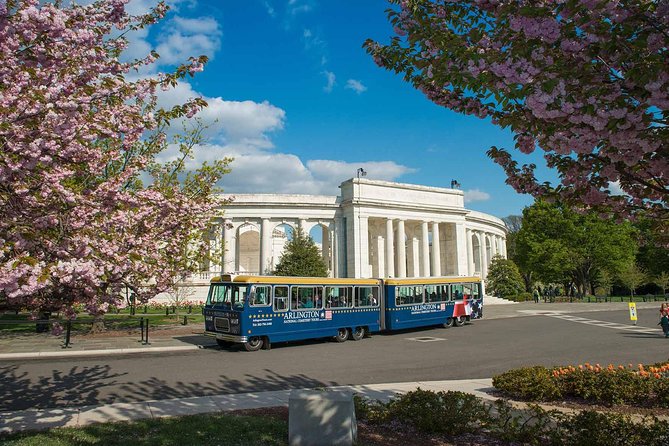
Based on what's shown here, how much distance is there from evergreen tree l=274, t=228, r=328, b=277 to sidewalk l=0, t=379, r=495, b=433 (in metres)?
31.4

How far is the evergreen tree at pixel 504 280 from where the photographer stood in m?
61.0

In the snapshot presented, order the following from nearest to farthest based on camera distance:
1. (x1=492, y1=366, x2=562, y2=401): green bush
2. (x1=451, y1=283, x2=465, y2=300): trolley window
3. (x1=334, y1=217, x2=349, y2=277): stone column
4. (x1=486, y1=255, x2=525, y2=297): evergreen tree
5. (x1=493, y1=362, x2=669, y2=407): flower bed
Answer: (x1=493, y1=362, x2=669, y2=407): flower bed, (x1=492, y1=366, x2=562, y2=401): green bush, (x1=451, y1=283, x2=465, y2=300): trolley window, (x1=334, y1=217, x2=349, y2=277): stone column, (x1=486, y1=255, x2=525, y2=297): evergreen tree

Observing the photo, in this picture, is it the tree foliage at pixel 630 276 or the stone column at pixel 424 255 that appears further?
the stone column at pixel 424 255

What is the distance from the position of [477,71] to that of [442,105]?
199 centimetres

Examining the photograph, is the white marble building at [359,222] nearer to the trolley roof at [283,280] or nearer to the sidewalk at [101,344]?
the sidewalk at [101,344]

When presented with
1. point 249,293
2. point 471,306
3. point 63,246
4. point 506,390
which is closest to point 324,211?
point 471,306

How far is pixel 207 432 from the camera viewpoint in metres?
7.34

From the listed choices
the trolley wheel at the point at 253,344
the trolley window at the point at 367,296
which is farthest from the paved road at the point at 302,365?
the trolley window at the point at 367,296

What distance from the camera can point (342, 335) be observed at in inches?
900

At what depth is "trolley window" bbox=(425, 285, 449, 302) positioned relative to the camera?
27.5 m

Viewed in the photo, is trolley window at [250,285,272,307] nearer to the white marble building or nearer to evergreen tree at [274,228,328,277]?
evergreen tree at [274,228,328,277]

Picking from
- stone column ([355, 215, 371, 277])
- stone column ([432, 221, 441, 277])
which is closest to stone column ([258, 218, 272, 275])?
stone column ([355, 215, 371, 277])

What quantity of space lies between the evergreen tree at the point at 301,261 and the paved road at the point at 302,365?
20.4 metres

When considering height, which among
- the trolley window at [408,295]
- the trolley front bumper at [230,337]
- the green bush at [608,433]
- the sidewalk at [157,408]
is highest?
the trolley window at [408,295]
